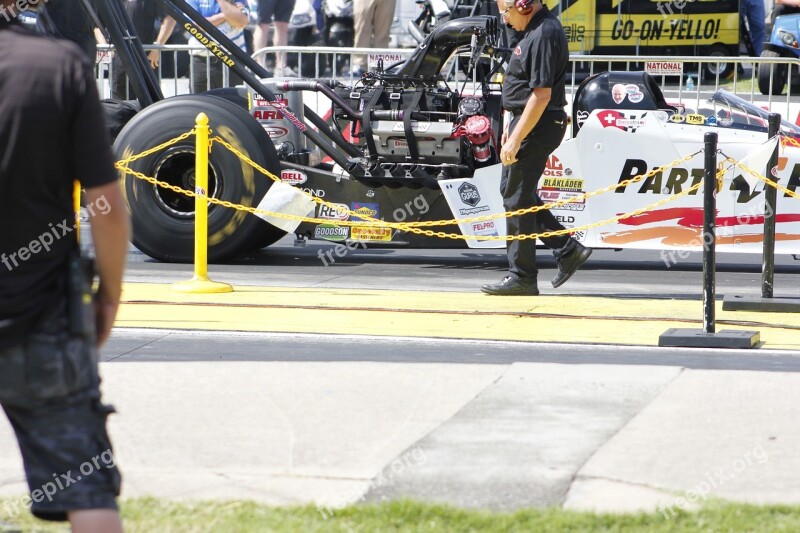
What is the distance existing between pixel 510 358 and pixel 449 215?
3659mm

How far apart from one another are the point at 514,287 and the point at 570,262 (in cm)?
48

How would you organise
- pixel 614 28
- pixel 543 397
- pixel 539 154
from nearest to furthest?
pixel 543 397 → pixel 539 154 → pixel 614 28

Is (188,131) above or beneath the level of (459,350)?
above

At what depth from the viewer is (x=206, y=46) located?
10742 millimetres

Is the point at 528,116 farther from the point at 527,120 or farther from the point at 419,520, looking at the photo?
the point at 419,520

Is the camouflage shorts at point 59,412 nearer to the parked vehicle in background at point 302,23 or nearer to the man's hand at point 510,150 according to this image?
the man's hand at point 510,150

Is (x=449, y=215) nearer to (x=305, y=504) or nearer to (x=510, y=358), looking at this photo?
(x=510, y=358)

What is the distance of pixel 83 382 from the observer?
10.1ft

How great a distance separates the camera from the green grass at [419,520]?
3963 mm

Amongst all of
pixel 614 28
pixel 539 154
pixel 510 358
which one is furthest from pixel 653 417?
pixel 614 28

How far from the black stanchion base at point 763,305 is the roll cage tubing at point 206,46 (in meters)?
3.51

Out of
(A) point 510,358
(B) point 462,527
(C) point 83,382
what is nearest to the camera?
(C) point 83,382

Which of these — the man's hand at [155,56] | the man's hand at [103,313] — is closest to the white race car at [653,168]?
the man's hand at [155,56]

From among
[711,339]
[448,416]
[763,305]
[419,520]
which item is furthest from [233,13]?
[419,520]
